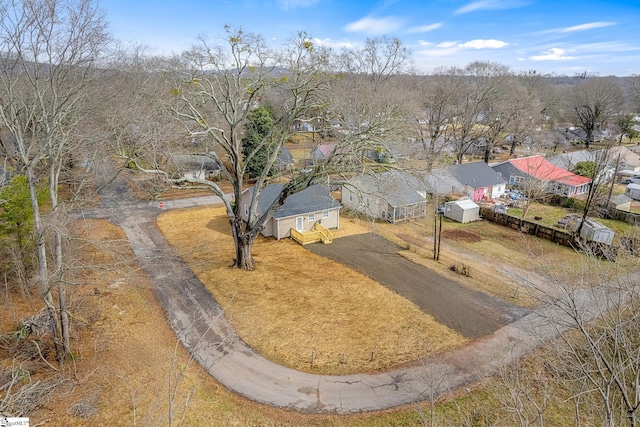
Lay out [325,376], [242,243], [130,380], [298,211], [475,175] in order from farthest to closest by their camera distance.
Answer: [475,175]
[298,211]
[242,243]
[325,376]
[130,380]

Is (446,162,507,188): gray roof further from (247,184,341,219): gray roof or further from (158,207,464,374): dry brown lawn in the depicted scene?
(158,207,464,374): dry brown lawn

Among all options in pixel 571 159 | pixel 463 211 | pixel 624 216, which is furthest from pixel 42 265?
pixel 571 159

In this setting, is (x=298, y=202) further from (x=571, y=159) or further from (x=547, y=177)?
(x=571, y=159)

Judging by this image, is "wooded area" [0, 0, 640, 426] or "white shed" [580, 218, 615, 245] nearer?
"wooded area" [0, 0, 640, 426]

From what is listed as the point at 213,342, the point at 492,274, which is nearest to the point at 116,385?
the point at 213,342

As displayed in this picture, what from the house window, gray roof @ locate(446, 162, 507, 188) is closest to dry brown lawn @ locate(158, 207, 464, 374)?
gray roof @ locate(446, 162, 507, 188)

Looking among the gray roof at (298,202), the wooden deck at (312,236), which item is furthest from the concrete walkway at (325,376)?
the gray roof at (298,202)

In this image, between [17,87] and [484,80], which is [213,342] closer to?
[17,87]
